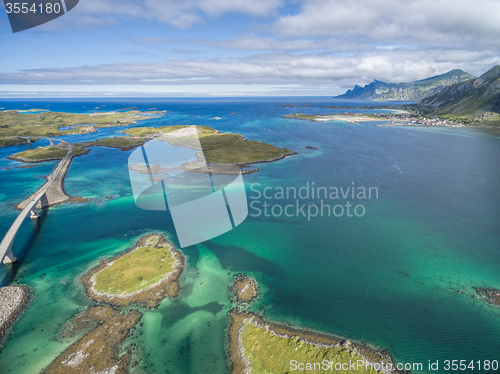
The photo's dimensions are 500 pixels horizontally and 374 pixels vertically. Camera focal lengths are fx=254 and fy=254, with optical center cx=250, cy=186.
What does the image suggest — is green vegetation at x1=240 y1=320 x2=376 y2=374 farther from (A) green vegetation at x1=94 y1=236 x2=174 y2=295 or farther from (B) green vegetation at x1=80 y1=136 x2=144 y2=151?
(B) green vegetation at x1=80 y1=136 x2=144 y2=151

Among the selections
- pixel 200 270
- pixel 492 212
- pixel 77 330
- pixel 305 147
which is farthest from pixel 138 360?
pixel 305 147

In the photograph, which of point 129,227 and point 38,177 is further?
point 38,177

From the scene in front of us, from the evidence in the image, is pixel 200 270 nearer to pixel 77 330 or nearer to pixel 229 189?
pixel 77 330

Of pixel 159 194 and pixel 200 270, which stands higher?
pixel 159 194

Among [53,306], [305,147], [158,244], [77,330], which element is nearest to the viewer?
[77,330]

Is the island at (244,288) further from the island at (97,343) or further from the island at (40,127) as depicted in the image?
the island at (40,127)
